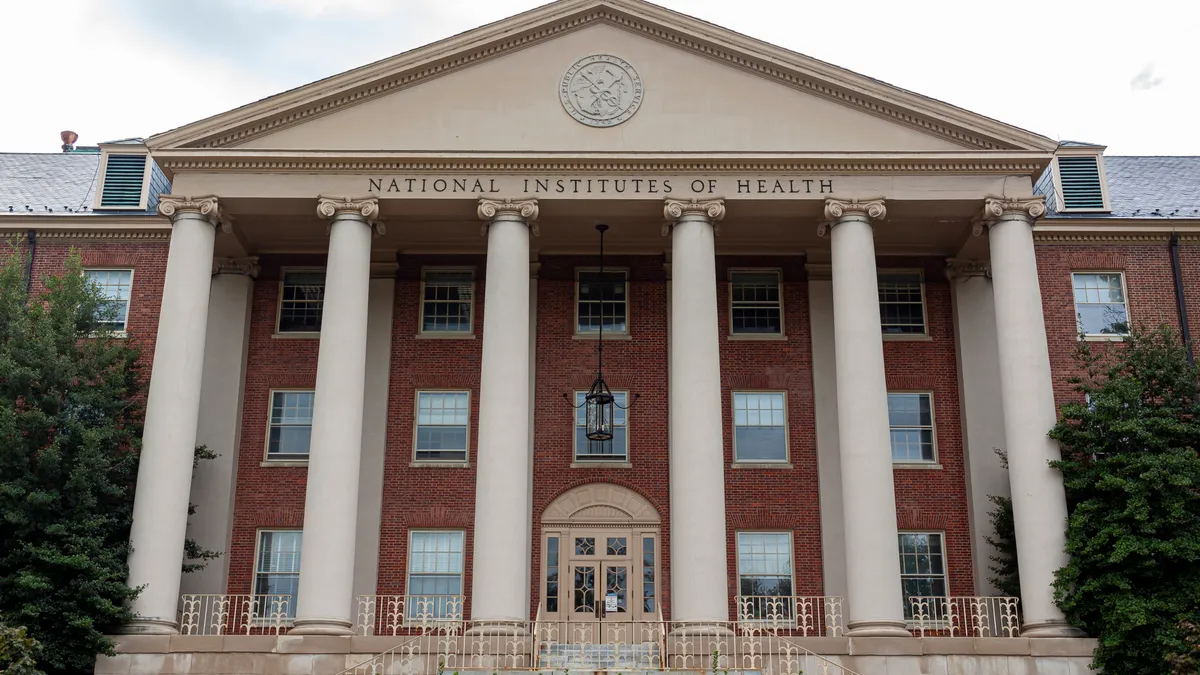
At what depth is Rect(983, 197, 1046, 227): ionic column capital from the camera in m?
30.0

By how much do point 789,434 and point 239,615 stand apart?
1465 cm

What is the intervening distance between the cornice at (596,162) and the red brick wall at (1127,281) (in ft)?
17.2

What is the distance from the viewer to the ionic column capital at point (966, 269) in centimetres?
3403

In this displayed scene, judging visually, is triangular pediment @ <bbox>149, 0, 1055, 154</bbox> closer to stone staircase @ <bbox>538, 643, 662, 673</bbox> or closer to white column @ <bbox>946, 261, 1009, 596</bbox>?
white column @ <bbox>946, 261, 1009, 596</bbox>

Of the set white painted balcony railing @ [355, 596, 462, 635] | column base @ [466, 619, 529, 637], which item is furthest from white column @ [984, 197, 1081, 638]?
white painted balcony railing @ [355, 596, 462, 635]

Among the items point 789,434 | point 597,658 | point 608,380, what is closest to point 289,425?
point 608,380

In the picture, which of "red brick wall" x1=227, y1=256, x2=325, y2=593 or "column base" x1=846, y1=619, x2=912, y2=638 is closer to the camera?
"column base" x1=846, y1=619, x2=912, y2=638

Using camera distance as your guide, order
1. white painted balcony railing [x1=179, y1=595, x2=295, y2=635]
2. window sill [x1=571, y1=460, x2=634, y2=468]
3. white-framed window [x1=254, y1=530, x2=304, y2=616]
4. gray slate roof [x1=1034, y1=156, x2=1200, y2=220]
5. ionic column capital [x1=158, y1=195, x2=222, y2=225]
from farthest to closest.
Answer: gray slate roof [x1=1034, y1=156, x2=1200, y2=220] < window sill [x1=571, y1=460, x2=634, y2=468] < white-framed window [x1=254, y1=530, x2=304, y2=616] < ionic column capital [x1=158, y1=195, x2=222, y2=225] < white painted balcony railing [x1=179, y1=595, x2=295, y2=635]

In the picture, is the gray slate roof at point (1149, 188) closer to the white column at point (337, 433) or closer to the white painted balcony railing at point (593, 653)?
the white painted balcony railing at point (593, 653)

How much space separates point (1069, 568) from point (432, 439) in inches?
626

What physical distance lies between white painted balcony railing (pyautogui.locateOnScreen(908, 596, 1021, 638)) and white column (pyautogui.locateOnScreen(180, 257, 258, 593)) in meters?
17.1

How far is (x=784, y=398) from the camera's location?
33625mm

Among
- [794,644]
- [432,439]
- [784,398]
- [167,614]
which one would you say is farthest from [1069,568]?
[167,614]

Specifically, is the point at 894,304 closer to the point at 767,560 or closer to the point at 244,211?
the point at 767,560
